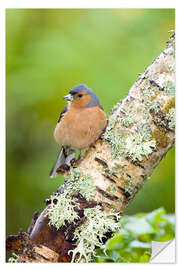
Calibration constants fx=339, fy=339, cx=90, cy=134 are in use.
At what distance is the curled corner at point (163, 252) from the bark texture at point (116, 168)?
0.97 feet

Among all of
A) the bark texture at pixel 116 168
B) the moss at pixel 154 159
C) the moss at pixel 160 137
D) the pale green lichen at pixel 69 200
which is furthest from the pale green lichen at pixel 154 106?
the pale green lichen at pixel 69 200

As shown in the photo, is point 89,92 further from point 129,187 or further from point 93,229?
point 93,229

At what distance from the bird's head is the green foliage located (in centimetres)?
68

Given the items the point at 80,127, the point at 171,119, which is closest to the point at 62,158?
the point at 80,127

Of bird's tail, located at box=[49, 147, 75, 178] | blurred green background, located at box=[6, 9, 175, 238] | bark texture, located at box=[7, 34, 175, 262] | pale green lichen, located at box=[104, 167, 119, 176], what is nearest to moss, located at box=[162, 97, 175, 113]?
bark texture, located at box=[7, 34, 175, 262]

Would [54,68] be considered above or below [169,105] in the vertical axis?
above

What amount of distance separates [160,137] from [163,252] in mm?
678

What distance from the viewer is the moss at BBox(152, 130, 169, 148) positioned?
171 centimetres

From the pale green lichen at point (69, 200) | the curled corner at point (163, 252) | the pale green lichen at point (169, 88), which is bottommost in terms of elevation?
the curled corner at point (163, 252)

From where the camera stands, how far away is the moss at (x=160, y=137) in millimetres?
1711

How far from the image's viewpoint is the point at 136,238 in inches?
73.2

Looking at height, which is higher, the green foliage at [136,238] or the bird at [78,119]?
the bird at [78,119]

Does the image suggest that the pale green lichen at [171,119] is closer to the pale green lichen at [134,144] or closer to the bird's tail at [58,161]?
the pale green lichen at [134,144]

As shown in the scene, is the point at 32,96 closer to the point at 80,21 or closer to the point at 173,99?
the point at 80,21
